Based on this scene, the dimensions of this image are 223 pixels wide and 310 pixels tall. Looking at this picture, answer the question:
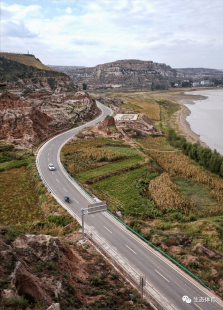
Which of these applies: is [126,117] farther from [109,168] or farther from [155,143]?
[109,168]

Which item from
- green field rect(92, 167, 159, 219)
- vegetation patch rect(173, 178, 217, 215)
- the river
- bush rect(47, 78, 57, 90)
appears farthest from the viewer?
bush rect(47, 78, 57, 90)

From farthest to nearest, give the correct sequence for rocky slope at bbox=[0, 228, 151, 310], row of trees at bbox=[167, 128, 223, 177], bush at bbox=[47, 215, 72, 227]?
1. row of trees at bbox=[167, 128, 223, 177]
2. bush at bbox=[47, 215, 72, 227]
3. rocky slope at bbox=[0, 228, 151, 310]

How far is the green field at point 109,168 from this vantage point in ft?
137

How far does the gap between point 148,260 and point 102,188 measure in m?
17.2

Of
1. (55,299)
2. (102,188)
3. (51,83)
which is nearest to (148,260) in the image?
(55,299)

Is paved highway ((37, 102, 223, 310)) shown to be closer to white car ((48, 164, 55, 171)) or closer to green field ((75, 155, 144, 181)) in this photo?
green field ((75, 155, 144, 181))

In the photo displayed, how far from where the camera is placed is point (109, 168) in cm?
4575

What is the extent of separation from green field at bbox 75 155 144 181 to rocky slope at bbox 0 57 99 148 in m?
20.7

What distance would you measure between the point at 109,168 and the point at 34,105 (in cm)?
4371

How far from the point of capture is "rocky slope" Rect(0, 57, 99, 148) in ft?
196

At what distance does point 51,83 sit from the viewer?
356 ft

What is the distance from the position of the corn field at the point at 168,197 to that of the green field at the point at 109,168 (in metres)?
8.08

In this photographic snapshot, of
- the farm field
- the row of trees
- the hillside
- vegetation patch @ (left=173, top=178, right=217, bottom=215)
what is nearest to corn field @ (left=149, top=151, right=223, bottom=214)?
the farm field

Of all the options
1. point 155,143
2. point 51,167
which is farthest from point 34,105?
point 51,167
